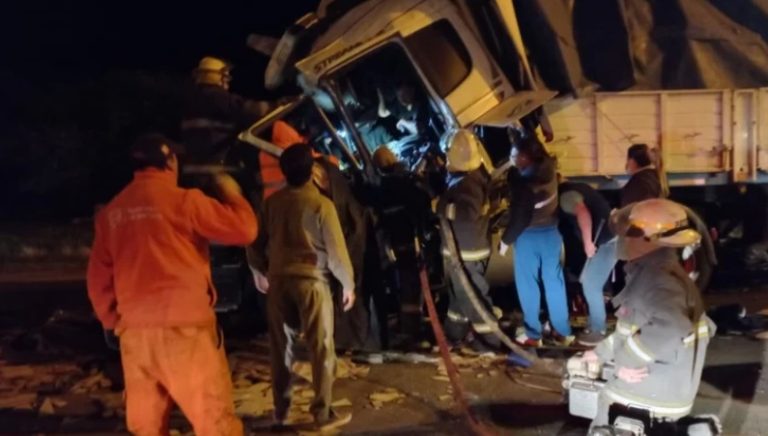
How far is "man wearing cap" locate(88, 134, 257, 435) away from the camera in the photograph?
454 centimetres

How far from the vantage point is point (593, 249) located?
25.1ft

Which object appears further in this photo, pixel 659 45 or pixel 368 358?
pixel 659 45

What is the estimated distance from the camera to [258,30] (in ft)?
116

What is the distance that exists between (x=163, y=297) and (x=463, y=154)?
11.3 ft

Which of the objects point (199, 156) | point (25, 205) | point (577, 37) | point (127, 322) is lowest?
point (25, 205)

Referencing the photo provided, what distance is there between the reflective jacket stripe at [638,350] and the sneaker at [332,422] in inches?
91.5

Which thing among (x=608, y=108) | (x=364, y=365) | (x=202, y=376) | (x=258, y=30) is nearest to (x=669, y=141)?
(x=608, y=108)

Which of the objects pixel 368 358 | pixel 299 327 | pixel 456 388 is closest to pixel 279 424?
pixel 299 327

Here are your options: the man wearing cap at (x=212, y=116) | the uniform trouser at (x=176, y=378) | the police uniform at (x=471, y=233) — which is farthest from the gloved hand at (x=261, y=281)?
the man wearing cap at (x=212, y=116)

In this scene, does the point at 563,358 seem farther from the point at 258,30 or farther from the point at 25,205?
the point at 258,30

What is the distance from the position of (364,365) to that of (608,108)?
362 centimetres

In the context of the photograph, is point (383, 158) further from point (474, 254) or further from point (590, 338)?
point (590, 338)

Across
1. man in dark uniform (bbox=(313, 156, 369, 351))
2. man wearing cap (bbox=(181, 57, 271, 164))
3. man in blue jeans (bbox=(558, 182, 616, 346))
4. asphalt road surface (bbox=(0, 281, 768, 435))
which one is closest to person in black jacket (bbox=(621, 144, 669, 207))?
man in blue jeans (bbox=(558, 182, 616, 346))

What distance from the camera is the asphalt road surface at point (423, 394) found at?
6020mm
